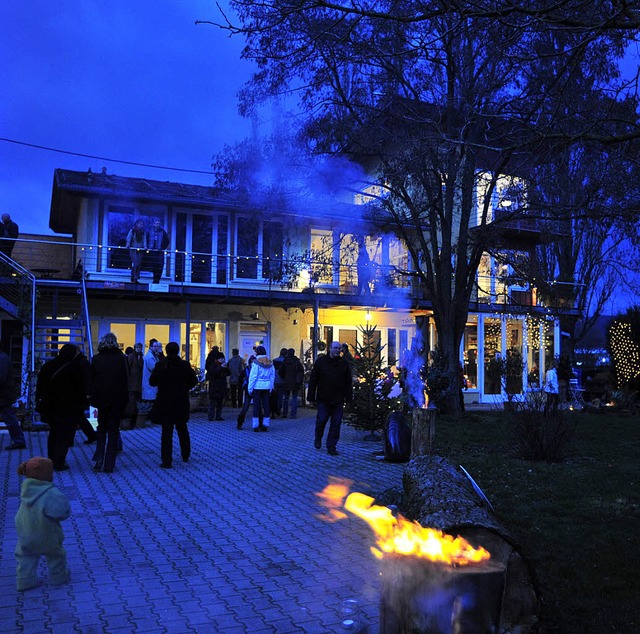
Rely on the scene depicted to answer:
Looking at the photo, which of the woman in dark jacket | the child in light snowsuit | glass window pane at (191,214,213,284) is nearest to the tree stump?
the woman in dark jacket

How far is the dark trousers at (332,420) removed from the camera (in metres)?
9.90

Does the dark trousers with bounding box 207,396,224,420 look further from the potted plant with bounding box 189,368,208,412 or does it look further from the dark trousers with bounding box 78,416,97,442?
the dark trousers with bounding box 78,416,97,442

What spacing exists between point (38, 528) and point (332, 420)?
624 centimetres

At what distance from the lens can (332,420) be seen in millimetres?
9992

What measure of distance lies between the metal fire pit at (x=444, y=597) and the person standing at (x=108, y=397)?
18.4 ft

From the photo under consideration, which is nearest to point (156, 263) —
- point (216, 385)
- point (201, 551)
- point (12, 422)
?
point (216, 385)

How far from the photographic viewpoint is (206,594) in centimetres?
410

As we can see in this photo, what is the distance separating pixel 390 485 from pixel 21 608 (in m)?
4.67

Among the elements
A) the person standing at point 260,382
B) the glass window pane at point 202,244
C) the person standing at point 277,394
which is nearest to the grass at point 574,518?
the person standing at point 260,382

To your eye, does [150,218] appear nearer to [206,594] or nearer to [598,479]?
[598,479]

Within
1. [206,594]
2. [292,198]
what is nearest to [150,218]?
Answer: [292,198]

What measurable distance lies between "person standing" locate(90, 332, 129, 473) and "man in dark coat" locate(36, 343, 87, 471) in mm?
226

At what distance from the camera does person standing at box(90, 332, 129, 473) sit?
7.96m

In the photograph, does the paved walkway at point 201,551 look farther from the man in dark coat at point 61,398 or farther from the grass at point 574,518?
the grass at point 574,518
